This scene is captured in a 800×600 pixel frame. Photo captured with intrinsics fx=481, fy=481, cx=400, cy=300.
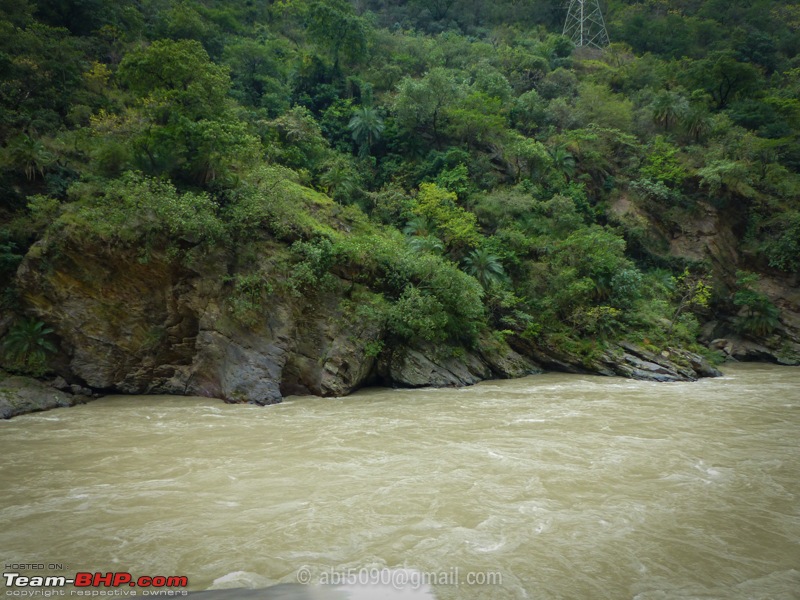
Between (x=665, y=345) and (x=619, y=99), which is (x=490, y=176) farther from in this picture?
(x=619, y=99)

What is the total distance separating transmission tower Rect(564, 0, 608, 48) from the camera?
52344mm

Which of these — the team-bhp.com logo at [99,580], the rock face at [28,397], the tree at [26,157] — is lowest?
the rock face at [28,397]

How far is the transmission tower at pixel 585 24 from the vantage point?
52.3 meters

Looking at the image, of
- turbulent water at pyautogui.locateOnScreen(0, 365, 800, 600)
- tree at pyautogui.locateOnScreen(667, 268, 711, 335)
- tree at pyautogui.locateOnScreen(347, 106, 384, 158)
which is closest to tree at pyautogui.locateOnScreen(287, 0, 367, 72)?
tree at pyautogui.locateOnScreen(347, 106, 384, 158)

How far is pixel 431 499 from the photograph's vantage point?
7566 mm

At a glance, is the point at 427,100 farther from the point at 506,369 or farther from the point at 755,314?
the point at 755,314

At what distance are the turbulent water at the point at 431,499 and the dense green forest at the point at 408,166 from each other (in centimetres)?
701

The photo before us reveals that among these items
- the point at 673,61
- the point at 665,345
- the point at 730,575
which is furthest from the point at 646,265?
the point at 730,575

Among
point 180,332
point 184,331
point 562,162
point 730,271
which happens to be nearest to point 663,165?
point 562,162

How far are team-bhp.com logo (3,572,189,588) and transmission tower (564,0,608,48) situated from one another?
5878 centimetres

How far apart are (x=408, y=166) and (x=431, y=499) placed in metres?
26.8

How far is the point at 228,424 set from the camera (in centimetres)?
1305

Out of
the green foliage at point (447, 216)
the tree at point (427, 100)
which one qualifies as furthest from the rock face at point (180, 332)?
the tree at point (427, 100)

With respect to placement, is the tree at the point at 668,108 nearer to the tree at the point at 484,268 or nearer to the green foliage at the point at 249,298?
the tree at the point at 484,268
